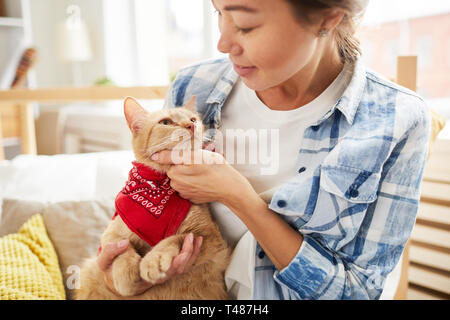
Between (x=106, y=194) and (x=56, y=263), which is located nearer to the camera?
(x=56, y=263)

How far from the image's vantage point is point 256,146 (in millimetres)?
540

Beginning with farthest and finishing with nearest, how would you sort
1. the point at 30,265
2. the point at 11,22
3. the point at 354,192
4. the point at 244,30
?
the point at 11,22 → the point at 30,265 → the point at 354,192 → the point at 244,30

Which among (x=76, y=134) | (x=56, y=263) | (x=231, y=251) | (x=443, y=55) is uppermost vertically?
(x=443, y=55)

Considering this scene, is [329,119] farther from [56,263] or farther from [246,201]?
[56,263]

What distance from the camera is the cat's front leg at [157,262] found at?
0.47m

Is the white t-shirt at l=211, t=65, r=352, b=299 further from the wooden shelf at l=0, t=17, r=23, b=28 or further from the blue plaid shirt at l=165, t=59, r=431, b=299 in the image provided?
the wooden shelf at l=0, t=17, r=23, b=28

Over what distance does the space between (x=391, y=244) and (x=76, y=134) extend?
2.54ft

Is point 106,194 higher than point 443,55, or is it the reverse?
point 443,55

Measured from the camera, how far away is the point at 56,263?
872 mm

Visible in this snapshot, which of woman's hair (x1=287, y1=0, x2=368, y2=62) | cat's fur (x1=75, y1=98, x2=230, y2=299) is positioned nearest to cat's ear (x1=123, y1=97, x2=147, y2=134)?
cat's fur (x1=75, y1=98, x2=230, y2=299)

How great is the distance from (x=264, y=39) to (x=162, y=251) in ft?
1.01

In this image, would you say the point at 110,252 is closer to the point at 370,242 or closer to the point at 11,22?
the point at 370,242

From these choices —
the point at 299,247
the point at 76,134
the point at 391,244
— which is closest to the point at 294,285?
the point at 299,247

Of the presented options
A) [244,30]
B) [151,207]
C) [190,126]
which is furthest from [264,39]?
[151,207]
